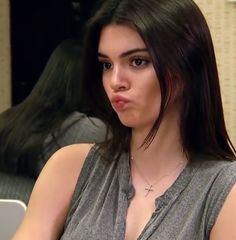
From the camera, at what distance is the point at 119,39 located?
3.74 feet

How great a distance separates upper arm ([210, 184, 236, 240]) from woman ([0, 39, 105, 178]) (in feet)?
2.50

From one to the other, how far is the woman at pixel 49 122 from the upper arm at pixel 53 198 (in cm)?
52

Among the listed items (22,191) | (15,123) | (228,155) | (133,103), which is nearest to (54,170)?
(133,103)

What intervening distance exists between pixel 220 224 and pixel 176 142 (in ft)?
0.69

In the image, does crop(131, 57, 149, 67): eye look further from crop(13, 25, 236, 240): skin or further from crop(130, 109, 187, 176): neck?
crop(130, 109, 187, 176): neck

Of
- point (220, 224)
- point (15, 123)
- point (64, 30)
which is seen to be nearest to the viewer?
point (220, 224)

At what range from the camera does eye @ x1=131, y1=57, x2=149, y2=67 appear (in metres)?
1.13

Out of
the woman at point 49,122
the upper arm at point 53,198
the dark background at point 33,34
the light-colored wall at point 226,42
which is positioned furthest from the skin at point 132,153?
the dark background at point 33,34

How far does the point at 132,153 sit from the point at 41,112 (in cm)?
76

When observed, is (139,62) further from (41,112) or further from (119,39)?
(41,112)

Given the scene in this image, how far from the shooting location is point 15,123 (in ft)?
6.46

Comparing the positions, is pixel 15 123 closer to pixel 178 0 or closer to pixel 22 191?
pixel 22 191

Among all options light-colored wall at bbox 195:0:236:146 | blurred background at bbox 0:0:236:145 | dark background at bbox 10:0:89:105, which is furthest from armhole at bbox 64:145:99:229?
dark background at bbox 10:0:89:105

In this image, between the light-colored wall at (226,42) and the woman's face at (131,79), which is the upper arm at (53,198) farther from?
the light-colored wall at (226,42)
